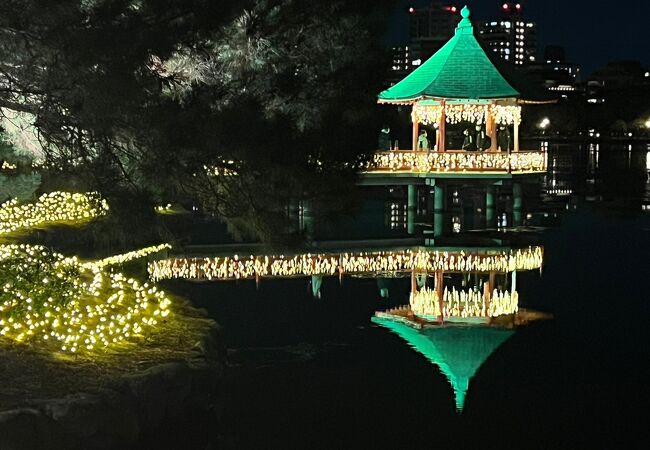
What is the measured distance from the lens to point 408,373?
10.9 metres

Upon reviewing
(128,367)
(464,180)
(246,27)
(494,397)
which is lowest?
(494,397)

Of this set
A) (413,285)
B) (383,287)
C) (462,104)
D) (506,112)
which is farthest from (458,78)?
(383,287)

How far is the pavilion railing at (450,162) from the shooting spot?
75.0 feet

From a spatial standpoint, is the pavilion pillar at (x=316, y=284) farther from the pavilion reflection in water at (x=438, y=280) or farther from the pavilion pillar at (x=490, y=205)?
the pavilion pillar at (x=490, y=205)

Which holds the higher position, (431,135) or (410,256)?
(431,135)

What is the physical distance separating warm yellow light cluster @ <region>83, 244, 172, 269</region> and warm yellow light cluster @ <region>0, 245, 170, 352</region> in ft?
5.54

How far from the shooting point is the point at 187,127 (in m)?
7.67

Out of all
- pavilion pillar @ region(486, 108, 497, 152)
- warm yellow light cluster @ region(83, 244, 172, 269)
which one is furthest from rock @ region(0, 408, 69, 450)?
pavilion pillar @ region(486, 108, 497, 152)

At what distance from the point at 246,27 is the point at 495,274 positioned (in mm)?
7152

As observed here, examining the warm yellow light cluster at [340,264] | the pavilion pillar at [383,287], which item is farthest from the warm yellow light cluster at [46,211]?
the pavilion pillar at [383,287]

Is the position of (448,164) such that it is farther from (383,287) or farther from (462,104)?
(383,287)

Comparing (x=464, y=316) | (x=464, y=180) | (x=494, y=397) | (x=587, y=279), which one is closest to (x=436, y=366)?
(x=494, y=397)

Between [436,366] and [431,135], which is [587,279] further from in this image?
[431,135]

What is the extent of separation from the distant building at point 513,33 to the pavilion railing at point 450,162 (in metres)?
147
